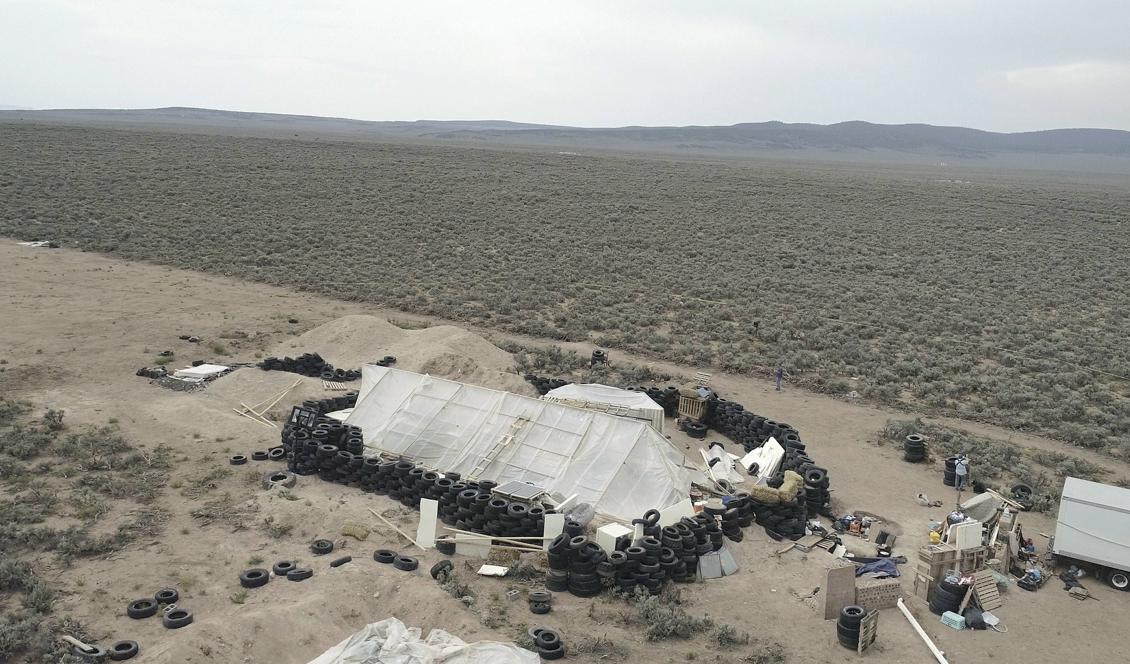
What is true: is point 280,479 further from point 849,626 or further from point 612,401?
point 849,626

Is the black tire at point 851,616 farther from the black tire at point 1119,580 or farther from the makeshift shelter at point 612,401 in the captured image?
the makeshift shelter at point 612,401

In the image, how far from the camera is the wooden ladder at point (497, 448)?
14711 millimetres

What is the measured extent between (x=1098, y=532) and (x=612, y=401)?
9405 mm

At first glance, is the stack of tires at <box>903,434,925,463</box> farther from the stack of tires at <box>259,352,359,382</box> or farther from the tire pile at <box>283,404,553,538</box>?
the stack of tires at <box>259,352,359,382</box>

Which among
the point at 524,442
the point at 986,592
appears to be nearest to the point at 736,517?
the point at 986,592

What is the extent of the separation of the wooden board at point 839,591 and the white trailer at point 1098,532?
13.5 feet

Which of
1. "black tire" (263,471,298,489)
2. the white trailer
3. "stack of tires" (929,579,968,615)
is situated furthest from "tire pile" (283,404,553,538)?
the white trailer

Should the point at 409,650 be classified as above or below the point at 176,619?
above

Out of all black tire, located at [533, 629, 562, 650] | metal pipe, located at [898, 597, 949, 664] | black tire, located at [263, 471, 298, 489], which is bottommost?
metal pipe, located at [898, 597, 949, 664]

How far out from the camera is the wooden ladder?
14711 millimetres

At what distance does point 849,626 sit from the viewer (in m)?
10.4

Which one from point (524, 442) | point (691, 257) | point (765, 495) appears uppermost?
point (691, 257)

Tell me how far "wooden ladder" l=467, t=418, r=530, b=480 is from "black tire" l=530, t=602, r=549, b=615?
401 centimetres

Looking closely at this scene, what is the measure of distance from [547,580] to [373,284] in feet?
79.3
